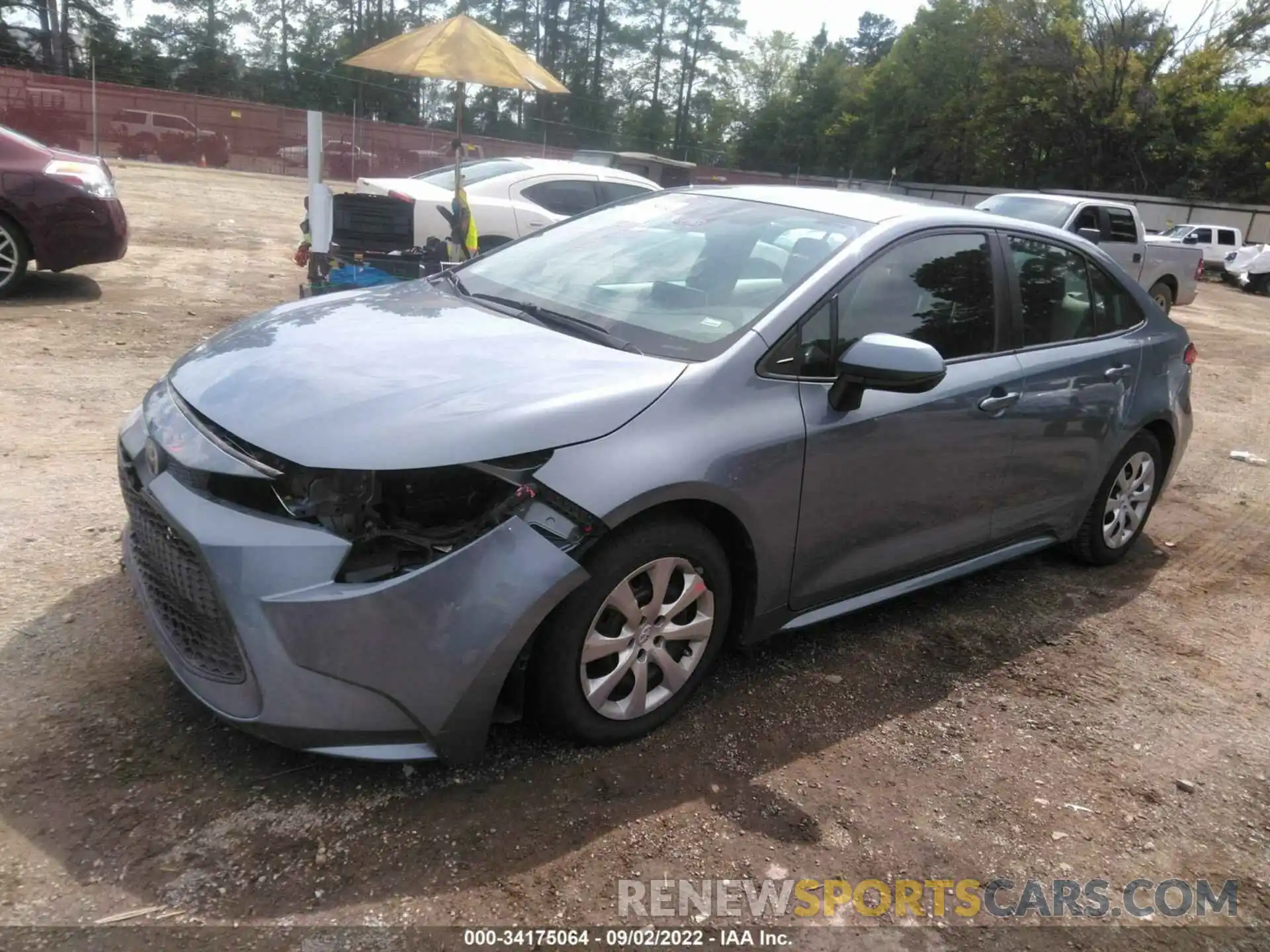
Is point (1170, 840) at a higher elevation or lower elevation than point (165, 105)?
lower

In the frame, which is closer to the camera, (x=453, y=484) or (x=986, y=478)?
(x=453, y=484)

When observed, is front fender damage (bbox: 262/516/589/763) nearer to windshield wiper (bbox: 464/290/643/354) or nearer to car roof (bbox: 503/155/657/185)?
windshield wiper (bbox: 464/290/643/354)

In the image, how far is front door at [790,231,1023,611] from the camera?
3.07m

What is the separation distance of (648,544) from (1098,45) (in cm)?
4742

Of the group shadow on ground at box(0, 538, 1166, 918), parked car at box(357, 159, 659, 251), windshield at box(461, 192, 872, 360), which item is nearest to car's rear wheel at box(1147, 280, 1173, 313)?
parked car at box(357, 159, 659, 251)

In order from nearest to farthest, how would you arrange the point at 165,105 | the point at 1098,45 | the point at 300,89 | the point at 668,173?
the point at 668,173 → the point at 165,105 → the point at 1098,45 → the point at 300,89

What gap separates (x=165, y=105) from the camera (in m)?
35.2

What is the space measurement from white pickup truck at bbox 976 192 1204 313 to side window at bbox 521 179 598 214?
5271 mm

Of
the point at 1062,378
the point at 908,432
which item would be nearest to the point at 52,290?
the point at 908,432

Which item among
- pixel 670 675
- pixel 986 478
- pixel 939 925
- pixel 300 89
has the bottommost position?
pixel 939 925

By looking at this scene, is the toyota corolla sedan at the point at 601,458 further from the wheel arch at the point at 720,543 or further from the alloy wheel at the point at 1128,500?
the alloy wheel at the point at 1128,500

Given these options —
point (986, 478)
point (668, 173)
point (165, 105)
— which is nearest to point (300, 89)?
point (165, 105)

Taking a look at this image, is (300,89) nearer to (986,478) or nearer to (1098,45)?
(1098,45)

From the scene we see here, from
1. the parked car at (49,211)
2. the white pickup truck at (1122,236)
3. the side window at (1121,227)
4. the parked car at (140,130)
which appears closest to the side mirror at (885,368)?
the parked car at (49,211)
